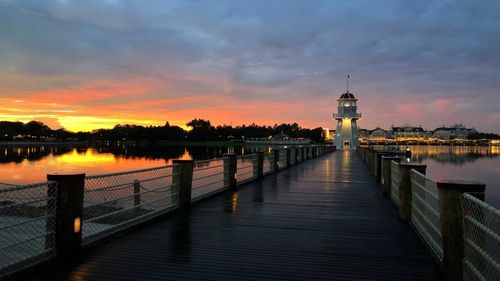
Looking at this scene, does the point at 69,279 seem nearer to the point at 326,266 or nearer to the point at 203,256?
the point at 203,256

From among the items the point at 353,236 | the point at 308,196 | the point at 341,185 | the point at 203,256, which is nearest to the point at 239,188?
the point at 308,196

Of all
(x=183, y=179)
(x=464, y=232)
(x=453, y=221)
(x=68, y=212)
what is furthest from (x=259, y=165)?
(x=464, y=232)

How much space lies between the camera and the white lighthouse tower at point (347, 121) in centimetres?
8281

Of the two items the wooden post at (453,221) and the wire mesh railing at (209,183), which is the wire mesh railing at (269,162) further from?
the wooden post at (453,221)

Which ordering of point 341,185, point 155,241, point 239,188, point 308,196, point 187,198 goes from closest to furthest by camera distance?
point 155,241 < point 187,198 < point 308,196 < point 239,188 < point 341,185

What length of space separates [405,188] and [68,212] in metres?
6.30

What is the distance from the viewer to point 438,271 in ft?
19.1

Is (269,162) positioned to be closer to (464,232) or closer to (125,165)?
(464,232)

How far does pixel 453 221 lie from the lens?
5277 mm

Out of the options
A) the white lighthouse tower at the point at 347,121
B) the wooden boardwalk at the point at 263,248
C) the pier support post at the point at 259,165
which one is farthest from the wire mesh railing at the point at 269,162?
the white lighthouse tower at the point at 347,121

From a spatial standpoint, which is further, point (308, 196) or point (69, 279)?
point (308, 196)

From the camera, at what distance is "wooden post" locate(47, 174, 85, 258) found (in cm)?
617

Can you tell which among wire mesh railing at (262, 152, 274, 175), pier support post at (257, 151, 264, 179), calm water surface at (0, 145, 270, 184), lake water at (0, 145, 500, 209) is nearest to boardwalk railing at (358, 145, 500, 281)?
lake water at (0, 145, 500, 209)

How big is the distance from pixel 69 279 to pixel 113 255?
1081 millimetres
